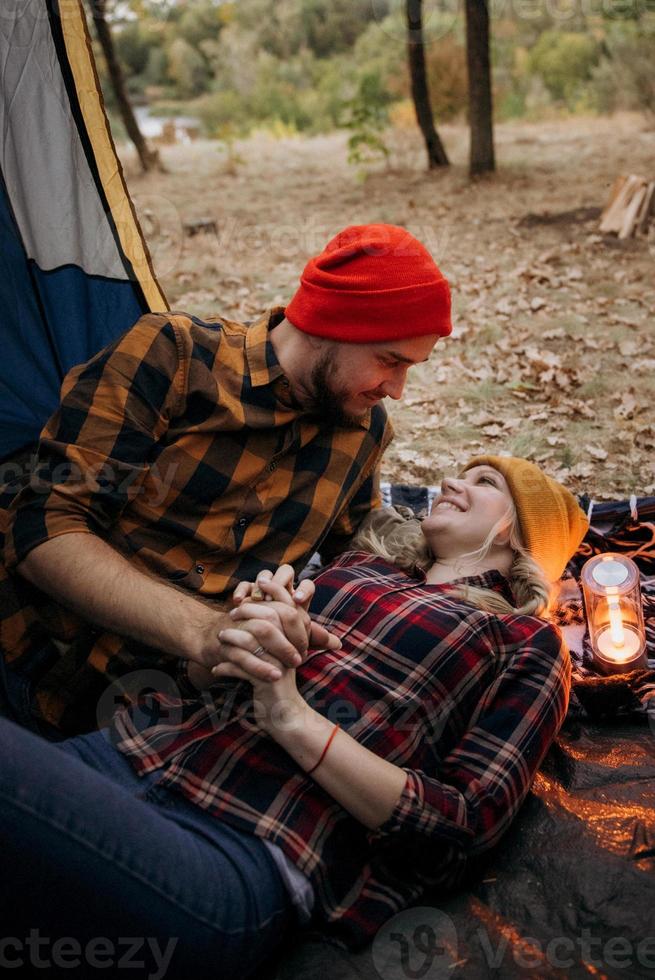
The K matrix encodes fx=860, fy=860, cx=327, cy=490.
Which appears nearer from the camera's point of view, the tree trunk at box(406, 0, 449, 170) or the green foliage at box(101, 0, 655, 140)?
the tree trunk at box(406, 0, 449, 170)

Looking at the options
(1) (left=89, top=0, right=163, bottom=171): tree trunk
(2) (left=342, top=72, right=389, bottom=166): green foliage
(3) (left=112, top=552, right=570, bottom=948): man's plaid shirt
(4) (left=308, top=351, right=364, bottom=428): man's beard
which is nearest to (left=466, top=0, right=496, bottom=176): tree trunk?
(2) (left=342, top=72, right=389, bottom=166): green foliage

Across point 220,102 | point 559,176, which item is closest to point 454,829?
point 559,176

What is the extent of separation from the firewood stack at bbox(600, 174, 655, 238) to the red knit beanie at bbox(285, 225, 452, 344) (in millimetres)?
5505

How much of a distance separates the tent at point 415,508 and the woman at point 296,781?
121mm

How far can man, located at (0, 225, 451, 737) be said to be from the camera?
2.17 metres

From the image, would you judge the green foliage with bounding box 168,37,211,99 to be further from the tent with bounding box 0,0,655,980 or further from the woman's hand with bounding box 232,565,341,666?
the woman's hand with bounding box 232,565,341,666

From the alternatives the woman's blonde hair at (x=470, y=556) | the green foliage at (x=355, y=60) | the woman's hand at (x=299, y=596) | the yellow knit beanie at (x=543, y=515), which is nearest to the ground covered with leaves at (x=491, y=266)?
the green foliage at (x=355, y=60)

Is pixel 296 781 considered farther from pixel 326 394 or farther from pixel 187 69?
pixel 187 69

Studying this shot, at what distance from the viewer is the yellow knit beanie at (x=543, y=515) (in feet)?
8.29

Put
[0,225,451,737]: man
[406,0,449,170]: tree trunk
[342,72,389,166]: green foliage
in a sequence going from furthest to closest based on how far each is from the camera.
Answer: [342,72,389,166]: green foliage → [406,0,449,170]: tree trunk → [0,225,451,737]: man

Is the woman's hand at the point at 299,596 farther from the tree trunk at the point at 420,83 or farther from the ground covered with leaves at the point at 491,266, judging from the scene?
the tree trunk at the point at 420,83

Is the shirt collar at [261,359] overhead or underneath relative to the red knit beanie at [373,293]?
underneath

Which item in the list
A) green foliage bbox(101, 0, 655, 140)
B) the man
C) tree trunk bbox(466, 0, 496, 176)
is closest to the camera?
the man

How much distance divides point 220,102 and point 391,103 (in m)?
4.02
